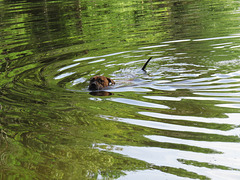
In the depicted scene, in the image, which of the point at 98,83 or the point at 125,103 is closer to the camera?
the point at 125,103

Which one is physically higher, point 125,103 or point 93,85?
point 93,85

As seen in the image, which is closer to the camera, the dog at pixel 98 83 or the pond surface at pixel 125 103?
the pond surface at pixel 125 103

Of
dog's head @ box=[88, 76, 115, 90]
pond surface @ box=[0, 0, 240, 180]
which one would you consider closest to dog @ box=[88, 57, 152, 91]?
dog's head @ box=[88, 76, 115, 90]

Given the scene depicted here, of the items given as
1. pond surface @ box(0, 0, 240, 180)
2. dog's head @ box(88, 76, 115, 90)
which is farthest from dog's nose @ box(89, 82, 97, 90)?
pond surface @ box(0, 0, 240, 180)

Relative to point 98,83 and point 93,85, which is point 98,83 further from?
point 93,85

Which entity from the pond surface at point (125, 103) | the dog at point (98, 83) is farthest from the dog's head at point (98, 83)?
the pond surface at point (125, 103)

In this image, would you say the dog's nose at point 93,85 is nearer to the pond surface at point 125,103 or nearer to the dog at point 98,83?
the dog at point 98,83

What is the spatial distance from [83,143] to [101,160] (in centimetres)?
57

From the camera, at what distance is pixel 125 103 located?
6504mm

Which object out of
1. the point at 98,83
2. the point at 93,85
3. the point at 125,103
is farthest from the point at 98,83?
the point at 125,103

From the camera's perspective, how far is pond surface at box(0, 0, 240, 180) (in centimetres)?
438

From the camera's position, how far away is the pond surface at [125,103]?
4.38 metres

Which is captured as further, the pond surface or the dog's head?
the dog's head

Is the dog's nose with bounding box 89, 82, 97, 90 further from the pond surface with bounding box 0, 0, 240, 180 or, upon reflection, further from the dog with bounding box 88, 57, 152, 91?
the pond surface with bounding box 0, 0, 240, 180
